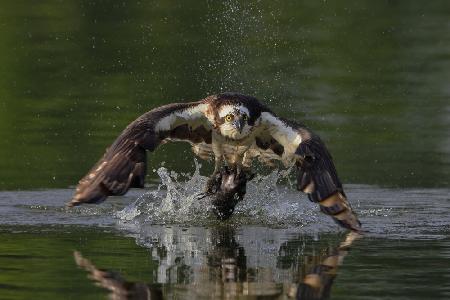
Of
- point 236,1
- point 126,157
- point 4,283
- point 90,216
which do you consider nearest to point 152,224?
point 90,216

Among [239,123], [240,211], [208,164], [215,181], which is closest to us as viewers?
[239,123]

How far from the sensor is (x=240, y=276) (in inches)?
390

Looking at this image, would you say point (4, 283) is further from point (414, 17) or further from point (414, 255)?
point (414, 17)

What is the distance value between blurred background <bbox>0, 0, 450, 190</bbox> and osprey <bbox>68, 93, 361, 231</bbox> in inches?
79.9

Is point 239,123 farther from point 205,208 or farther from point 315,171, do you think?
point 315,171

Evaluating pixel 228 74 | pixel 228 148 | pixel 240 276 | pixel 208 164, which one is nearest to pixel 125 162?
pixel 240 276

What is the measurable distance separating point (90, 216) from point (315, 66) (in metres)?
9.69

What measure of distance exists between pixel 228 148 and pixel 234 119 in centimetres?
51

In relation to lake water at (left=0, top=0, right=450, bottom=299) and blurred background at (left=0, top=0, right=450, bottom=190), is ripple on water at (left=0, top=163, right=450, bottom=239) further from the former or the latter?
blurred background at (left=0, top=0, right=450, bottom=190)

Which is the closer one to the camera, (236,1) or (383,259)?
(383,259)

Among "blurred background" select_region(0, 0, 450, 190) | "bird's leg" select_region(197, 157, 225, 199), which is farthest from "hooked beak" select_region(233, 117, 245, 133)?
"blurred background" select_region(0, 0, 450, 190)

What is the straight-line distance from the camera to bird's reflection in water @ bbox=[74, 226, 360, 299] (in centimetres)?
927

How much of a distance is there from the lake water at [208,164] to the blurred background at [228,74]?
0.14 feet

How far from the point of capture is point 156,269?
398 inches
